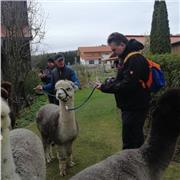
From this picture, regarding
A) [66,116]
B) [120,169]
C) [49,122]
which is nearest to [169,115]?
[120,169]

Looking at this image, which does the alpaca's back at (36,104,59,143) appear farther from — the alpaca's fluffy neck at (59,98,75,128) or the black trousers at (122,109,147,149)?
the black trousers at (122,109,147,149)

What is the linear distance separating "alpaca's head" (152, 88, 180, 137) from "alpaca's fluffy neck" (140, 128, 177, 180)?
57 millimetres

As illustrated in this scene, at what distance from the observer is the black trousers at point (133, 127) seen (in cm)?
550

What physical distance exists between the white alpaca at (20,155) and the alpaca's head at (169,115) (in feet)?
4.67

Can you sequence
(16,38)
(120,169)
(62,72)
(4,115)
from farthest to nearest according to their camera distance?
(16,38), (62,72), (120,169), (4,115)

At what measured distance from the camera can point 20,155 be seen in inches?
183

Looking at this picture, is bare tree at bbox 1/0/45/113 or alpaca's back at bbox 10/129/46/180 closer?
alpaca's back at bbox 10/129/46/180

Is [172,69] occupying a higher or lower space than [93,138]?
higher

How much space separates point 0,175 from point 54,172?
449 cm

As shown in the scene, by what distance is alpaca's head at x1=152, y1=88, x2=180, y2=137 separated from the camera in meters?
4.41

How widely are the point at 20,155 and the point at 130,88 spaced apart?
63.4 inches

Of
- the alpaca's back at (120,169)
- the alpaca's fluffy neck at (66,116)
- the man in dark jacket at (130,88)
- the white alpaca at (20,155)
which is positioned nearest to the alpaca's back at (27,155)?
the white alpaca at (20,155)

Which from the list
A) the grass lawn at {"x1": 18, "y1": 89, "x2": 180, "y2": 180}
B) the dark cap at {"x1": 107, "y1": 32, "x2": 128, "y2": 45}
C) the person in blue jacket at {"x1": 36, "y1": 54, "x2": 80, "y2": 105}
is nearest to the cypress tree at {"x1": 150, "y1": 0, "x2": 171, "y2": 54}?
the grass lawn at {"x1": 18, "y1": 89, "x2": 180, "y2": 180}

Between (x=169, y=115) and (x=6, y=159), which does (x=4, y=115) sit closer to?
(x=6, y=159)
